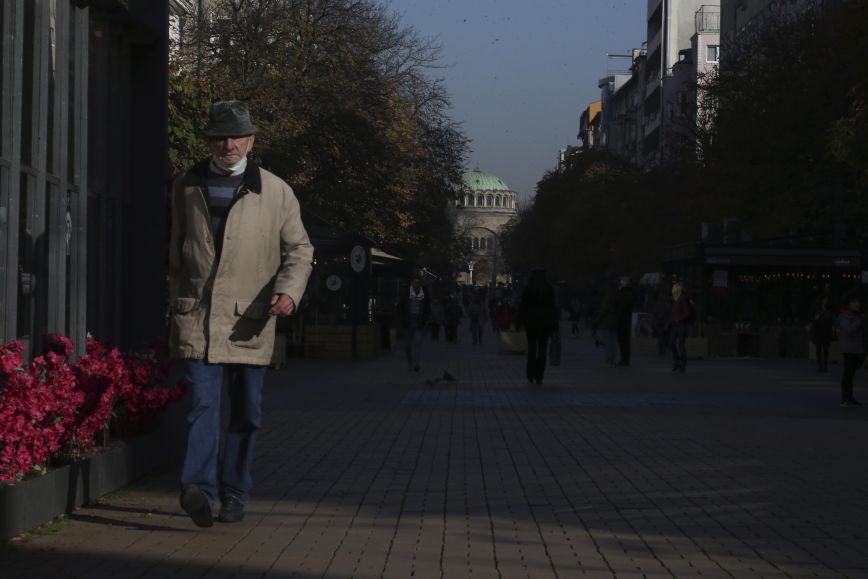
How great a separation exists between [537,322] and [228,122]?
17.6 metres

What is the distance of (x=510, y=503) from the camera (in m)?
9.93

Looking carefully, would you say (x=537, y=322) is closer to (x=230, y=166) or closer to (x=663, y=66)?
(x=230, y=166)

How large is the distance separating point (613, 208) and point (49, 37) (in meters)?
80.0

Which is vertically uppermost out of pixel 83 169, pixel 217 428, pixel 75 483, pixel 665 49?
pixel 665 49

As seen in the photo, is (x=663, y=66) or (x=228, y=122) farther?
(x=663, y=66)

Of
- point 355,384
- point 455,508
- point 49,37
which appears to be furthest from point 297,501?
point 355,384

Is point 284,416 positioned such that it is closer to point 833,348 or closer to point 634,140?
point 833,348

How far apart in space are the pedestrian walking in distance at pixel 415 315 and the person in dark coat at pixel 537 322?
4.55 meters

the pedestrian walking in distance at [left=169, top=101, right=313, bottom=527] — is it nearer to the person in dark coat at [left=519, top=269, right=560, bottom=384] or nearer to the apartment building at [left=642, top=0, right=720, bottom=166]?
the person in dark coat at [left=519, top=269, right=560, bottom=384]

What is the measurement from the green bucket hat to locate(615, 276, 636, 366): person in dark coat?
1024 inches

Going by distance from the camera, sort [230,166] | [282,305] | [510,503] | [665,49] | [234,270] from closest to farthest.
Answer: [282,305] < [234,270] < [230,166] < [510,503] < [665,49]

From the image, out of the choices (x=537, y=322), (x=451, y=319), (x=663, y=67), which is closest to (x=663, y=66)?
(x=663, y=67)

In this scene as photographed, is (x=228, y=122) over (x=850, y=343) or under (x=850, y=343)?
over

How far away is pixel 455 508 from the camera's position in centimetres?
962
